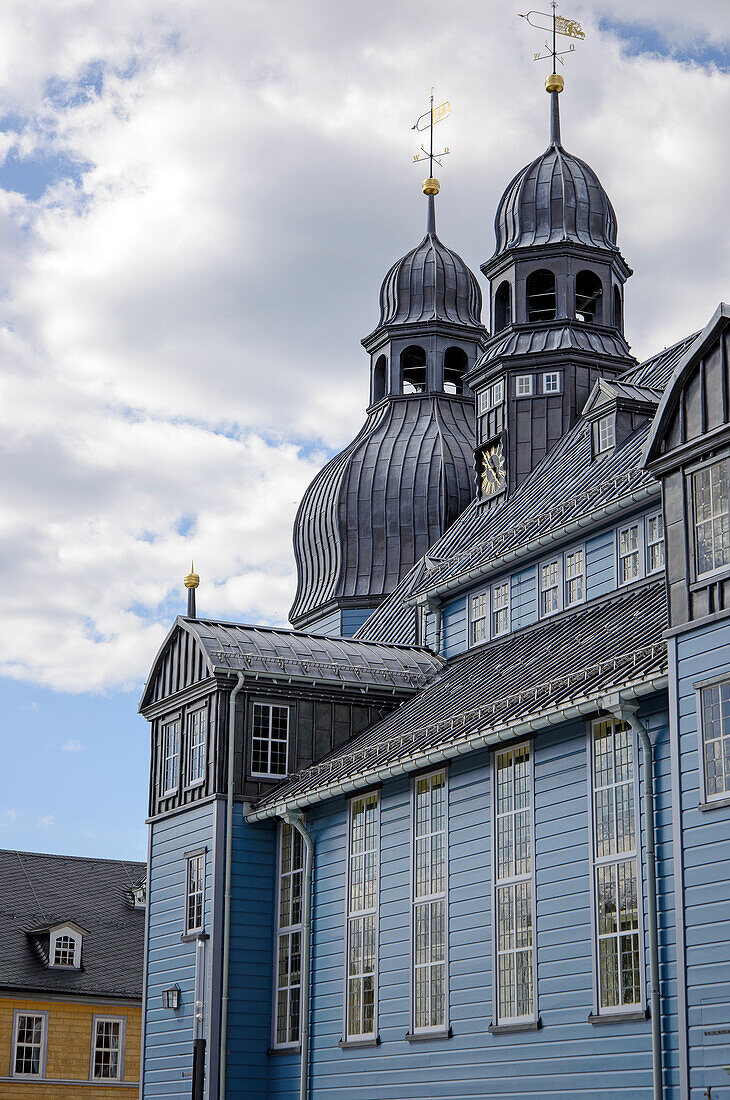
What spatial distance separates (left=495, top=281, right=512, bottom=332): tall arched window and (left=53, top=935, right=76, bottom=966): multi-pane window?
75.4 ft

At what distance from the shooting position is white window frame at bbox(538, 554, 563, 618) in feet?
105

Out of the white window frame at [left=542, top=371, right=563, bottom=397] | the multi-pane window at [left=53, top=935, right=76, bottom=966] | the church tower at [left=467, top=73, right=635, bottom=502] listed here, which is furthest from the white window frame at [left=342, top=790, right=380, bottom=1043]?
the multi-pane window at [left=53, top=935, right=76, bottom=966]

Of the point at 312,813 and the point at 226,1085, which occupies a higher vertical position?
the point at 312,813

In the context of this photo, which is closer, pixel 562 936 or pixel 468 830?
pixel 562 936

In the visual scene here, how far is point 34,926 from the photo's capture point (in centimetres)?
4916

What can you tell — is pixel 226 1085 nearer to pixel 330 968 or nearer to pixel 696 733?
pixel 330 968

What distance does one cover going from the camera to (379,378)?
5850 centimetres

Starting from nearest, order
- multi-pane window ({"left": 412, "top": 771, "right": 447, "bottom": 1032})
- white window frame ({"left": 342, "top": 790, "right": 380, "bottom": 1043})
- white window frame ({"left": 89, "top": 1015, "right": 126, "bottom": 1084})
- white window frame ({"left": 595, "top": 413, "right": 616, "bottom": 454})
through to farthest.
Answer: multi-pane window ({"left": 412, "top": 771, "right": 447, "bottom": 1032})
white window frame ({"left": 342, "top": 790, "right": 380, "bottom": 1043})
white window frame ({"left": 595, "top": 413, "right": 616, "bottom": 454})
white window frame ({"left": 89, "top": 1015, "right": 126, "bottom": 1084})

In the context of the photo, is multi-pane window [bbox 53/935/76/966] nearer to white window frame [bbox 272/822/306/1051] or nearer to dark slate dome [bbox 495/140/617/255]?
white window frame [bbox 272/822/306/1051]

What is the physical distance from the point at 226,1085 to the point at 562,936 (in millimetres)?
10676

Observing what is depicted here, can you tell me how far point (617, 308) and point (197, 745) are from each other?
19.2 metres

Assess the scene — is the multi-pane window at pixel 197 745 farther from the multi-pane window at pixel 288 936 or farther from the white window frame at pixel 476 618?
the white window frame at pixel 476 618

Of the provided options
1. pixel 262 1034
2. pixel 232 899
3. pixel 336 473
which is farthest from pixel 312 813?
pixel 336 473

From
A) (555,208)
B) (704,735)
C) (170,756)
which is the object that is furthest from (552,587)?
(555,208)
